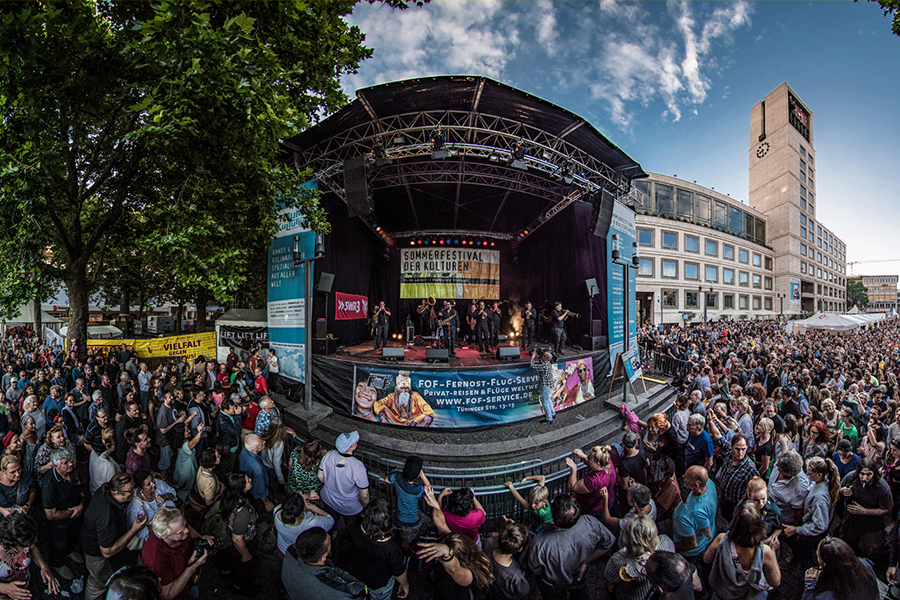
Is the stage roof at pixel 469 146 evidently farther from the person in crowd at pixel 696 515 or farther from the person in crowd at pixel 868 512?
the person in crowd at pixel 868 512

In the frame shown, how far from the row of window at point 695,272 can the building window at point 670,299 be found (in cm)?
145

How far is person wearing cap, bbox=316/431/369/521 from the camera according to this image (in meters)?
3.29

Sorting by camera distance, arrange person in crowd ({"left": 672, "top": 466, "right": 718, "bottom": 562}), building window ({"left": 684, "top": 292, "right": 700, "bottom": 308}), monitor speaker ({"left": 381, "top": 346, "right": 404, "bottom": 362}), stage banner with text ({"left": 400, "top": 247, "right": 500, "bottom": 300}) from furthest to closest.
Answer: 1. building window ({"left": 684, "top": 292, "right": 700, "bottom": 308})
2. stage banner with text ({"left": 400, "top": 247, "right": 500, "bottom": 300})
3. monitor speaker ({"left": 381, "top": 346, "right": 404, "bottom": 362})
4. person in crowd ({"left": 672, "top": 466, "right": 718, "bottom": 562})

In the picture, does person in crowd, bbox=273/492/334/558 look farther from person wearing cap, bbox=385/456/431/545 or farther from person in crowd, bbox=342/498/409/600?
person wearing cap, bbox=385/456/431/545

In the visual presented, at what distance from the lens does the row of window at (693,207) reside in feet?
89.9

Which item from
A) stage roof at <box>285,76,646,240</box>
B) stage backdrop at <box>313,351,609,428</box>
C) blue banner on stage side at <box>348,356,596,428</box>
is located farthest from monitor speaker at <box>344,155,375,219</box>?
blue banner on stage side at <box>348,356,596,428</box>

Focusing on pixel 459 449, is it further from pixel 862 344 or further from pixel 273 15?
pixel 862 344

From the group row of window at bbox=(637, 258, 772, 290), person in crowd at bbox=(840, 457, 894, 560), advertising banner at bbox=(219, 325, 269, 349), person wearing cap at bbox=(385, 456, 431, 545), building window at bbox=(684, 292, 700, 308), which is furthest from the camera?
building window at bbox=(684, 292, 700, 308)

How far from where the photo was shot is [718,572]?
7.83ft

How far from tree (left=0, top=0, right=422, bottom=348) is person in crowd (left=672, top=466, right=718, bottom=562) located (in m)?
6.64

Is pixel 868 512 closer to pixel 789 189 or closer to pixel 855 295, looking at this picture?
pixel 789 189

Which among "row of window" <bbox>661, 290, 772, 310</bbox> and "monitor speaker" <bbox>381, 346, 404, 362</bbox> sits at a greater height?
"row of window" <bbox>661, 290, 772, 310</bbox>

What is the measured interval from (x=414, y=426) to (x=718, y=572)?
18.3 feet

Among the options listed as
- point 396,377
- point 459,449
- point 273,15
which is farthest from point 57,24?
point 459,449
